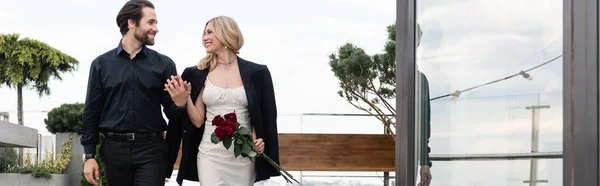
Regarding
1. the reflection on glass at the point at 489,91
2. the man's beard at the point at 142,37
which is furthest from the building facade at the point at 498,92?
the man's beard at the point at 142,37

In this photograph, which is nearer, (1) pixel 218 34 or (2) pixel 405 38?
(2) pixel 405 38

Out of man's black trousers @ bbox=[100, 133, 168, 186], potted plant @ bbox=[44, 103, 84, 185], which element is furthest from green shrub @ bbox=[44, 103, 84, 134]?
man's black trousers @ bbox=[100, 133, 168, 186]

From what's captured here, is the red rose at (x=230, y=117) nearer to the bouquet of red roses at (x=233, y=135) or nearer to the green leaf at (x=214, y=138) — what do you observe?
the bouquet of red roses at (x=233, y=135)

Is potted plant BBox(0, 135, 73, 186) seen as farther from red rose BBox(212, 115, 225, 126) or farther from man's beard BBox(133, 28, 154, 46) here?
red rose BBox(212, 115, 225, 126)

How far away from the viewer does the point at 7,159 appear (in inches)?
507

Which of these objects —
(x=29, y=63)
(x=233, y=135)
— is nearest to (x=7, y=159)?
(x=29, y=63)

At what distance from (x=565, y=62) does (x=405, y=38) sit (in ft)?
Answer: 2.87

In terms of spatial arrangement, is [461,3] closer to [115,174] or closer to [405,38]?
[405,38]

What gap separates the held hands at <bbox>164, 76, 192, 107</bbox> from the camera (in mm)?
3682

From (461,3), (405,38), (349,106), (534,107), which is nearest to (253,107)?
(405,38)

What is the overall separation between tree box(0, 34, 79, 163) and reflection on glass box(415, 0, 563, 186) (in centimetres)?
1606

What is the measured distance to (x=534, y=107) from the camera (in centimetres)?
257

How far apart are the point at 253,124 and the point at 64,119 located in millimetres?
9988

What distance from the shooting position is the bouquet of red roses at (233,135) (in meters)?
3.64
